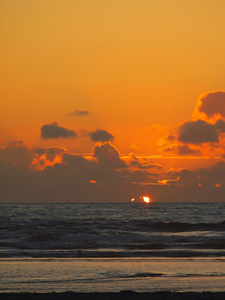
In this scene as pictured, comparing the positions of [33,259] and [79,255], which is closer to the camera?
[33,259]

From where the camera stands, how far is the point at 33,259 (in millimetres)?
23578

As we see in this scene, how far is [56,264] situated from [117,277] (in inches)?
180

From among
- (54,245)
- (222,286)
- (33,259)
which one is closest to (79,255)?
(33,259)

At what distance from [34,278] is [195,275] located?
245 inches

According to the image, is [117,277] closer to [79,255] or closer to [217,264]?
[217,264]

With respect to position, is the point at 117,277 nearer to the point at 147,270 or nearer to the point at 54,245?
the point at 147,270

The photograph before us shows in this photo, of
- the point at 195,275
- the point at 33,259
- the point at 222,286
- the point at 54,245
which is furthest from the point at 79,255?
the point at 222,286

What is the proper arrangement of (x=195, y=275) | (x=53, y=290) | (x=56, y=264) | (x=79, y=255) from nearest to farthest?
(x=53, y=290) < (x=195, y=275) < (x=56, y=264) < (x=79, y=255)

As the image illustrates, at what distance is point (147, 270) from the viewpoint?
19.5 meters

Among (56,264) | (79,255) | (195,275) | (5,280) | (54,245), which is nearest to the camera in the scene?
(5,280)
